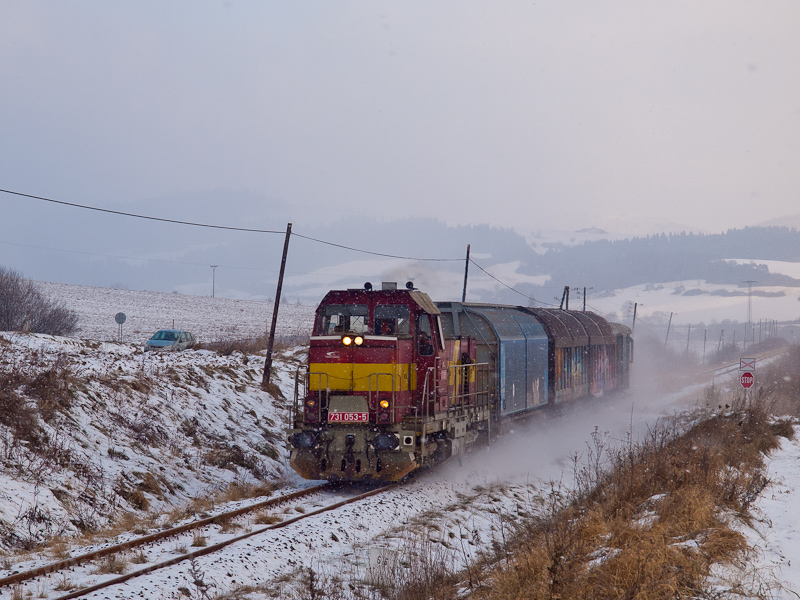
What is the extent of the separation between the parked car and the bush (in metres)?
5.92

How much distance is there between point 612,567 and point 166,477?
9.35 metres

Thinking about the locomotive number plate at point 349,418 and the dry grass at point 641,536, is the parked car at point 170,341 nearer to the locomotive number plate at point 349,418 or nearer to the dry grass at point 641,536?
the locomotive number plate at point 349,418

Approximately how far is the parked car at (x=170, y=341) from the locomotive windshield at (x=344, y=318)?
71.6ft

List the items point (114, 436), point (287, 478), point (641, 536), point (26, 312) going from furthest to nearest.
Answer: point (26, 312) → point (287, 478) → point (114, 436) → point (641, 536)

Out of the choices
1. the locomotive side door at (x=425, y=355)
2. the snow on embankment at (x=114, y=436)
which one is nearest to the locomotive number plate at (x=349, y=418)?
the locomotive side door at (x=425, y=355)

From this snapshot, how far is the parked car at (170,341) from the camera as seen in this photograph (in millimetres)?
33344

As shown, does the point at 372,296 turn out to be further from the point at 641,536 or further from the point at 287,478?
the point at 641,536

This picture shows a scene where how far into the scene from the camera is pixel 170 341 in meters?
34.1

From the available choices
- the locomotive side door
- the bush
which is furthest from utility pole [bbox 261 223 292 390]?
the bush

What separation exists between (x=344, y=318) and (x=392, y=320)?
92cm

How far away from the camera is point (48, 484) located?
10.9 metres

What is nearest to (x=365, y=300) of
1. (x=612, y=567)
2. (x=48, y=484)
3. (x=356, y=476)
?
(x=356, y=476)

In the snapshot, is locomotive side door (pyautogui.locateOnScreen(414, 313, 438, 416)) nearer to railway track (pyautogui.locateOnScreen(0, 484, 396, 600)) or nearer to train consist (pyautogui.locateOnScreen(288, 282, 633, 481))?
train consist (pyautogui.locateOnScreen(288, 282, 633, 481))

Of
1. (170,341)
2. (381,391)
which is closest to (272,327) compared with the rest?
(381,391)
